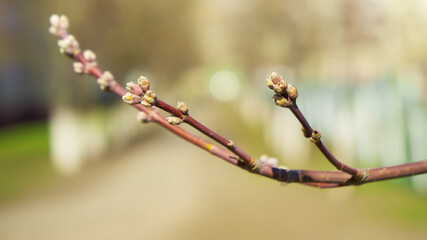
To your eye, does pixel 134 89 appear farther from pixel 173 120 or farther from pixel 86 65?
pixel 86 65

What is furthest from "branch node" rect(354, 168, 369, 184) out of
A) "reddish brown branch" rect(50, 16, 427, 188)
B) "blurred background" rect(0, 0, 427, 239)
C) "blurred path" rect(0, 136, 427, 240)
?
"blurred path" rect(0, 136, 427, 240)

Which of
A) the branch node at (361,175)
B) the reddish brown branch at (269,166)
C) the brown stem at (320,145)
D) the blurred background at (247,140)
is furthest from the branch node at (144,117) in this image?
the blurred background at (247,140)

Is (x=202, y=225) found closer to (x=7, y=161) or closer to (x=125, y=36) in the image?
(x=125, y=36)

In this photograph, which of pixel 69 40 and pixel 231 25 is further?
pixel 231 25

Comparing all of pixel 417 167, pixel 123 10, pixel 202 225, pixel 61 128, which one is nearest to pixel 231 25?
pixel 123 10

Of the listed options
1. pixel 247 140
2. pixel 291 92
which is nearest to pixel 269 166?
pixel 291 92

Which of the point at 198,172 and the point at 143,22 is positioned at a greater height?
the point at 143,22

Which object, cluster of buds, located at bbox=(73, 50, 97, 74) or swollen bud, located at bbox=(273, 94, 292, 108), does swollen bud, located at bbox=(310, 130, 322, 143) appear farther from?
cluster of buds, located at bbox=(73, 50, 97, 74)
